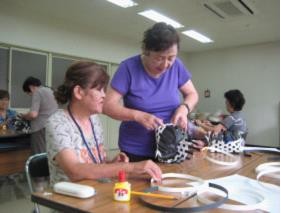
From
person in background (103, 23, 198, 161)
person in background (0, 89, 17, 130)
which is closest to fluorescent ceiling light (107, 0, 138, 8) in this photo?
person in background (0, 89, 17, 130)

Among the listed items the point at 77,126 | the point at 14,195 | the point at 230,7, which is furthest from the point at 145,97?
the point at 230,7

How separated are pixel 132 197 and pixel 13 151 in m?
3.07

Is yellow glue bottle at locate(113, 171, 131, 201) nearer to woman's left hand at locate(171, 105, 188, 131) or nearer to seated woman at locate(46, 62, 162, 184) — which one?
seated woman at locate(46, 62, 162, 184)

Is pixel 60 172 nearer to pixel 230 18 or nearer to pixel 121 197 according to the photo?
pixel 121 197

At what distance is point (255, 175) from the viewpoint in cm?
124

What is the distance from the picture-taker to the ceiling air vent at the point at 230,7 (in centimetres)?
466

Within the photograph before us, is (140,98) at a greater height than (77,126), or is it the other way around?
(140,98)

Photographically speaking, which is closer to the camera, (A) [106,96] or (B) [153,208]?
(B) [153,208]

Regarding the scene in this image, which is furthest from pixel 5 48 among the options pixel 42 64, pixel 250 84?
pixel 250 84

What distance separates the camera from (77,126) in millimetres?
1341

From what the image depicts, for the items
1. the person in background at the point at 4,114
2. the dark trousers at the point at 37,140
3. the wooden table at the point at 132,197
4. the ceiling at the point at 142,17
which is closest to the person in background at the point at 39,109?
the dark trousers at the point at 37,140

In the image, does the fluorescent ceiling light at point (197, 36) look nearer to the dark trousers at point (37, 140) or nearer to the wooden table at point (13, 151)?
the dark trousers at point (37, 140)

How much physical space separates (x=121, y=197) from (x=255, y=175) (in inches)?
25.1

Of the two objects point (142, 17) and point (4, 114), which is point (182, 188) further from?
point (142, 17)
